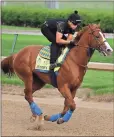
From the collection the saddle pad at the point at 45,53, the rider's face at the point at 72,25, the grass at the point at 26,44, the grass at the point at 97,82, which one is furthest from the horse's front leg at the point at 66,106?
the grass at the point at 26,44

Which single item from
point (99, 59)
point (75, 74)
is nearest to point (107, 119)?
point (75, 74)

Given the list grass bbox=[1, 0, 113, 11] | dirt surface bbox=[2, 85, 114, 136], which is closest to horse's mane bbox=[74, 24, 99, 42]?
dirt surface bbox=[2, 85, 114, 136]

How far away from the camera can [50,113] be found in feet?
33.5

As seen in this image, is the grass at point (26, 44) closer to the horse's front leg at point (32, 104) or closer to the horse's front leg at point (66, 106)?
the horse's front leg at point (32, 104)

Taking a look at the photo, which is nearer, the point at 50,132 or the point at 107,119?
the point at 50,132

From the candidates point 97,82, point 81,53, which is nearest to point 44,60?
point 81,53

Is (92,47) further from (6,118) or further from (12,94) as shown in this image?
(12,94)

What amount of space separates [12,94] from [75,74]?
4.12 metres

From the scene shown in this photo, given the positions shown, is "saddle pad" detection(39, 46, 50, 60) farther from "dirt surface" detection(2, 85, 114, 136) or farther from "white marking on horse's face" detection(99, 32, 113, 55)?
"dirt surface" detection(2, 85, 114, 136)

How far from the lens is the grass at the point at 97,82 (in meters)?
11.9

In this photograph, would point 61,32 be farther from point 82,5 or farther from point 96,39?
point 82,5

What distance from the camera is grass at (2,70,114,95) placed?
11883 mm

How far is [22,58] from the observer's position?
30.3 ft

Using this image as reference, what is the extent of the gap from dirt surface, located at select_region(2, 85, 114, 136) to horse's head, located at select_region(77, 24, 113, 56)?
1390 millimetres
